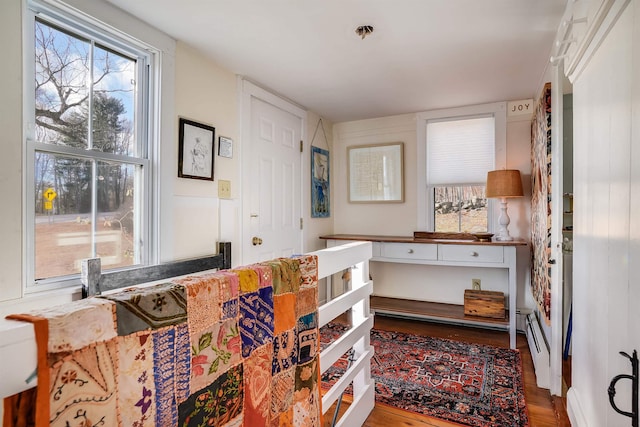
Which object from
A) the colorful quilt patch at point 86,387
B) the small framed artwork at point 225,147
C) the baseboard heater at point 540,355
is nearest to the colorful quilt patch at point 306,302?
the colorful quilt patch at point 86,387

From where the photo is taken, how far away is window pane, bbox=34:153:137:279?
1.56 meters

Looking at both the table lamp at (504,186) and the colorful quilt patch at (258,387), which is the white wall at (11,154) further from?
the table lamp at (504,186)

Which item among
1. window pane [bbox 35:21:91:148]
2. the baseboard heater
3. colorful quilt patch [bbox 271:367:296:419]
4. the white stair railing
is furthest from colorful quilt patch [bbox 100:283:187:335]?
the baseboard heater

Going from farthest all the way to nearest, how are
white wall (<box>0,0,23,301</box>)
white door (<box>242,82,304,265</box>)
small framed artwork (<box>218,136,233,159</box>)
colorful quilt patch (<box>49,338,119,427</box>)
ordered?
white door (<box>242,82,304,265</box>) → small framed artwork (<box>218,136,233,159</box>) → white wall (<box>0,0,23,301</box>) → colorful quilt patch (<box>49,338,119,427</box>)

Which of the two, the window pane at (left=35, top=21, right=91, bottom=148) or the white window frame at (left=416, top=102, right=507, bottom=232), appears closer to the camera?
the window pane at (left=35, top=21, right=91, bottom=148)

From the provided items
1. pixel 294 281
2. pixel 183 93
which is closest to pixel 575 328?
pixel 294 281

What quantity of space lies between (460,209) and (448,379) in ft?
5.94

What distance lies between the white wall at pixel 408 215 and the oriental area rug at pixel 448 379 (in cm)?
75

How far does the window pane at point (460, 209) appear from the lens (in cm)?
349

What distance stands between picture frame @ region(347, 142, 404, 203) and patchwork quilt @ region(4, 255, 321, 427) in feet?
9.42

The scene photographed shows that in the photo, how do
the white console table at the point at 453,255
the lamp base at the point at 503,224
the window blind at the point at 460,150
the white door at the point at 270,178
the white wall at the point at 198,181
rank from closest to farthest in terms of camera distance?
the white wall at the point at 198,181
the white door at the point at 270,178
the white console table at the point at 453,255
the lamp base at the point at 503,224
the window blind at the point at 460,150

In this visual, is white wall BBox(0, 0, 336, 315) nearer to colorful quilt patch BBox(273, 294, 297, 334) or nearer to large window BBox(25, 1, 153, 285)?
large window BBox(25, 1, 153, 285)

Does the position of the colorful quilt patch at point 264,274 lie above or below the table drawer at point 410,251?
above

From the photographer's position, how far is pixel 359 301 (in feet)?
5.78
